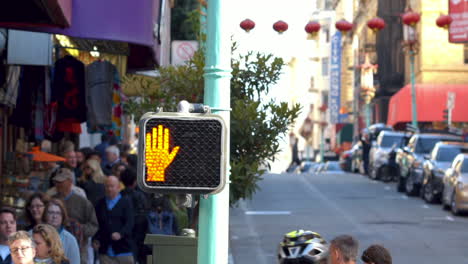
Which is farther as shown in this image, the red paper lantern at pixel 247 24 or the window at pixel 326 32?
the window at pixel 326 32

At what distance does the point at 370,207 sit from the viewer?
2881 cm

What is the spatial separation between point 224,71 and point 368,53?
212ft

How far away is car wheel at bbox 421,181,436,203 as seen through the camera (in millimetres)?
29812

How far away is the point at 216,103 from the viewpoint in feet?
22.2

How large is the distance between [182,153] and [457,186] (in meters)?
20.7

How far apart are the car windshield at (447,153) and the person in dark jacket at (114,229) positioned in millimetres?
19068

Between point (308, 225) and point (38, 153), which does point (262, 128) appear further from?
point (308, 225)

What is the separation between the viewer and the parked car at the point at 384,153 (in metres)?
40.0

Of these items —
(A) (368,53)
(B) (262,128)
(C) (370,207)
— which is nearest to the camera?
(B) (262,128)

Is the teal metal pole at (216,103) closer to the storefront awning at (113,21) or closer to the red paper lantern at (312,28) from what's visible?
the storefront awning at (113,21)

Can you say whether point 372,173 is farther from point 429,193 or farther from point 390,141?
point 429,193

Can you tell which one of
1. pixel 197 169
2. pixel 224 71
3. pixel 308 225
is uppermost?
pixel 224 71

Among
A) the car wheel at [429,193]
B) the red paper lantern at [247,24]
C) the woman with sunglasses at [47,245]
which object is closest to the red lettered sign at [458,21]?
the car wheel at [429,193]

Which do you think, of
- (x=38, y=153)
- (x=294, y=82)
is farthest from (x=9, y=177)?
(x=294, y=82)
